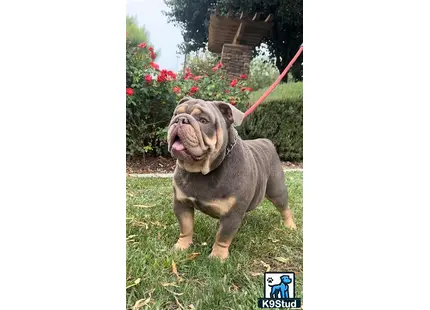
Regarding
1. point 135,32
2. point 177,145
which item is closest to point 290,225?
point 177,145

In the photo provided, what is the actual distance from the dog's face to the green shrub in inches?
15.0

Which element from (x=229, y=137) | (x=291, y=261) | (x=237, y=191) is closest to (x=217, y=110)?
(x=229, y=137)

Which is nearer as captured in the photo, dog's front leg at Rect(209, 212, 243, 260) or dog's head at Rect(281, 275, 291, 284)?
dog's head at Rect(281, 275, 291, 284)

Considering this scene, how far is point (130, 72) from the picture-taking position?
2812 millimetres

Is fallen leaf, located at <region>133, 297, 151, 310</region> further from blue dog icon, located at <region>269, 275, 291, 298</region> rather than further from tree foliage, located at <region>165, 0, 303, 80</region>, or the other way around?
tree foliage, located at <region>165, 0, 303, 80</region>

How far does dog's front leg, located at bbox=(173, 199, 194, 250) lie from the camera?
2605 millimetres

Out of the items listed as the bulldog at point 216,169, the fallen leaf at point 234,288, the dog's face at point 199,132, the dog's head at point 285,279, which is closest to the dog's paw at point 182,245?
the bulldog at point 216,169

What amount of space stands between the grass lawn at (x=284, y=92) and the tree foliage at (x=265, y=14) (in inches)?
2.3

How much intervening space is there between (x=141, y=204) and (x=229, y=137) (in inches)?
31.5

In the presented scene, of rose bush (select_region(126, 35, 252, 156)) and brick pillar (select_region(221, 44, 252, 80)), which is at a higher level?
brick pillar (select_region(221, 44, 252, 80))

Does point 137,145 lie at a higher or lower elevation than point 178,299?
higher

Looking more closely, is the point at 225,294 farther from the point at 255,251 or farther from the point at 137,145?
the point at 137,145

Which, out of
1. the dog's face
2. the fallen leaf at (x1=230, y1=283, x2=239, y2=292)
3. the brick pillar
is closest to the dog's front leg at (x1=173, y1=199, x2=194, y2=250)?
the dog's face

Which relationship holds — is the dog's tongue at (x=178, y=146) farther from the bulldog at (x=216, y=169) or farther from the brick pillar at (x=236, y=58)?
the brick pillar at (x=236, y=58)
